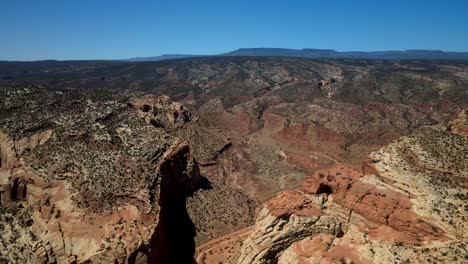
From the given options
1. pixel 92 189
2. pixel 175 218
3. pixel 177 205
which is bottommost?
pixel 175 218

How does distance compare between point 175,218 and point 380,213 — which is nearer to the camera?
point 380,213

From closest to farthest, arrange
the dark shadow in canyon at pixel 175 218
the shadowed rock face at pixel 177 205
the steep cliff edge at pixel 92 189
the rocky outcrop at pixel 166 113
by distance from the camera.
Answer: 1. the steep cliff edge at pixel 92 189
2. the dark shadow in canyon at pixel 175 218
3. the shadowed rock face at pixel 177 205
4. the rocky outcrop at pixel 166 113

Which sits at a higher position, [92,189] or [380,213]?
[380,213]

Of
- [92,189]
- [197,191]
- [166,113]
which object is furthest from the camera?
[166,113]

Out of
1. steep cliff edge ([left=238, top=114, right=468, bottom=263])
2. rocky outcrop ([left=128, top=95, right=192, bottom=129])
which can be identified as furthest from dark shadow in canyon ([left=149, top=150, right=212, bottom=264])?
rocky outcrop ([left=128, top=95, right=192, bottom=129])

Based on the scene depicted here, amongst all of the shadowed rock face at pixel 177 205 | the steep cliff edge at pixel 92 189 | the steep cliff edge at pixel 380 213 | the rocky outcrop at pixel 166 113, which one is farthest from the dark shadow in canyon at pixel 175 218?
the rocky outcrop at pixel 166 113

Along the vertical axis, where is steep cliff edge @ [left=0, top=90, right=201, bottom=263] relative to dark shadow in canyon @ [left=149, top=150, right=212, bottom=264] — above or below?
above

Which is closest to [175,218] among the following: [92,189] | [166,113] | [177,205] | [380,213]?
[177,205]

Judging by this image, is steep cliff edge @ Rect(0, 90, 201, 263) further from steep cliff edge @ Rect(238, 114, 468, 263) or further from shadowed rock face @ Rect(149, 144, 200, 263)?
steep cliff edge @ Rect(238, 114, 468, 263)

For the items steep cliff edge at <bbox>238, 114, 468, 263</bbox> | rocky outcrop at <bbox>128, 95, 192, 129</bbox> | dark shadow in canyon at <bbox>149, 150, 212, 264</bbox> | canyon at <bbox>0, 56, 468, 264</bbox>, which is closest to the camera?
steep cliff edge at <bbox>238, 114, 468, 263</bbox>

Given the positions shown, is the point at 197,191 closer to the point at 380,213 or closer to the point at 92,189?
the point at 92,189

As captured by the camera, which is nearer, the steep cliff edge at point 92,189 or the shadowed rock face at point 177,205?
the steep cliff edge at point 92,189

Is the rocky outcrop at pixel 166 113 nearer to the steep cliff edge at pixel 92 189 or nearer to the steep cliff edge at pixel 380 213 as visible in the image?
the steep cliff edge at pixel 92 189
